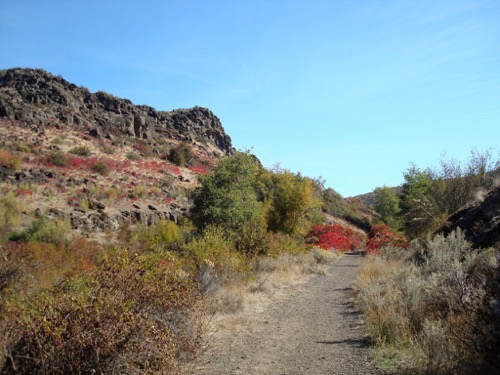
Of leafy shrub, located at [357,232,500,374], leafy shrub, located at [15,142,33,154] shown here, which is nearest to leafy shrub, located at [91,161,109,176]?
leafy shrub, located at [15,142,33,154]

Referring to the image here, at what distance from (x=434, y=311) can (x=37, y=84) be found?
219 feet

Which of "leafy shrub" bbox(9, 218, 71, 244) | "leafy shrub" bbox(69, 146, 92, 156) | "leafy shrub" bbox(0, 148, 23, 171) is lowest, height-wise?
"leafy shrub" bbox(9, 218, 71, 244)

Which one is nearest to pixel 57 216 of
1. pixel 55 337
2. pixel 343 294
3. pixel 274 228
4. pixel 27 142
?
pixel 274 228

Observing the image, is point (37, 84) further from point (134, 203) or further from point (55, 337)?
point (55, 337)

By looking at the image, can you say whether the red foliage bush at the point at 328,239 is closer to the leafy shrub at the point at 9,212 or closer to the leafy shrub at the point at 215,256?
the leafy shrub at the point at 215,256

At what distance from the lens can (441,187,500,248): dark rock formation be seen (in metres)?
9.45

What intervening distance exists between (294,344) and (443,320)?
2.61m

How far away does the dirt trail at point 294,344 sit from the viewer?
5523 mm

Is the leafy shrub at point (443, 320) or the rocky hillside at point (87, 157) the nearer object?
the leafy shrub at point (443, 320)

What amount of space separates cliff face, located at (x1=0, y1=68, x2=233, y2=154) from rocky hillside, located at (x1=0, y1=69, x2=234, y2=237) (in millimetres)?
155

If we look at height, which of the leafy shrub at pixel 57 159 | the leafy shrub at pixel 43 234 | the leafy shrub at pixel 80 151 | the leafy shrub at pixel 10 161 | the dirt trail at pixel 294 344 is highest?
the leafy shrub at pixel 80 151

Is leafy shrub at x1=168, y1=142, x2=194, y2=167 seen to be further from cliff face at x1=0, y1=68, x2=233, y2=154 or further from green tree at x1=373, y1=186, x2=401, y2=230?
green tree at x1=373, y1=186, x2=401, y2=230

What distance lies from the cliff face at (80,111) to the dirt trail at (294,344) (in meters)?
47.8

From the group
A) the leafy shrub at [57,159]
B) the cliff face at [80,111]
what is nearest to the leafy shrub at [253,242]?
the leafy shrub at [57,159]
